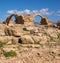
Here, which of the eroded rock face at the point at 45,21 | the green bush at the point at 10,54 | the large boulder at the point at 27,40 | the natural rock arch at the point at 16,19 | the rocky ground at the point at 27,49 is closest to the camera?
the rocky ground at the point at 27,49

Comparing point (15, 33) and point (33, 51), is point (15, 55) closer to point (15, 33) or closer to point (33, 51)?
point (33, 51)

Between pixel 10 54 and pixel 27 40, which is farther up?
pixel 27 40

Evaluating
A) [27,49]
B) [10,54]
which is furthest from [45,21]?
[10,54]

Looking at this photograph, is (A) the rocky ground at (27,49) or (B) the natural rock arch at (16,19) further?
(B) the natural rock arch at (16,19)

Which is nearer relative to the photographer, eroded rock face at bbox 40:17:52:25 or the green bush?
the green bush

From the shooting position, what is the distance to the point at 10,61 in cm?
1187

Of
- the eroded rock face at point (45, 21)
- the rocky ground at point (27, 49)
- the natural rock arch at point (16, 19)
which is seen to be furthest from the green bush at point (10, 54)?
the eroded rock face at point (45, 21)

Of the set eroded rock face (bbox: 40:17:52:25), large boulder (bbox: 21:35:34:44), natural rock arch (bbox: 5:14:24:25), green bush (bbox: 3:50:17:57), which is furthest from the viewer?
eroded rock face (bbox: 40:17:52:25)

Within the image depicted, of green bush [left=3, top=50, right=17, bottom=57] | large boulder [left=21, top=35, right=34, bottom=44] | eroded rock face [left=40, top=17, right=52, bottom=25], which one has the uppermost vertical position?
eroded rock face [left=40, top=17, right=52, bottom=25]

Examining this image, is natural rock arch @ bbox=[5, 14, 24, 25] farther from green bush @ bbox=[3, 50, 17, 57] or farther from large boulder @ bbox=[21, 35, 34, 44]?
green bush @ bbox=[3, 50, 17, 57]

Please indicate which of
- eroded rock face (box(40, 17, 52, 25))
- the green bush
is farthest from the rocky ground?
eroded rock face (box(40, 17, 52, 25))

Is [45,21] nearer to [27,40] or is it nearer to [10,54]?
[27,40]

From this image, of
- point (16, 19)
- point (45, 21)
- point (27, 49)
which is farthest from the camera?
point (45, 21)

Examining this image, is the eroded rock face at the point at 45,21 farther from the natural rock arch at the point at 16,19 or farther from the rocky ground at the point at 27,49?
the rocky ground at the point at 27,49
